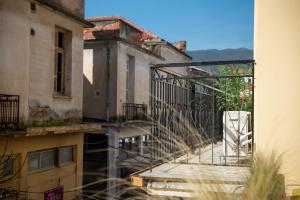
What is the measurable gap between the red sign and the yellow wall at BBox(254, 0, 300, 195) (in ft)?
29.8

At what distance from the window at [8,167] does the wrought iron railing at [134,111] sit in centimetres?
784

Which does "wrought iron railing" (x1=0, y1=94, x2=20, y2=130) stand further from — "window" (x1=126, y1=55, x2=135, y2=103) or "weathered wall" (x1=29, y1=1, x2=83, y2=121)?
"window" (x1=126, y1=55, x2=135, y2=103)

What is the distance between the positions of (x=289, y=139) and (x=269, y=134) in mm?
181

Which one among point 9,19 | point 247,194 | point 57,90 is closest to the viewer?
point 247,194

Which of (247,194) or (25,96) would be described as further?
(25,96)

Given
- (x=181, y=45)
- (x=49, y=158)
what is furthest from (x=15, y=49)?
(x=181, y=45)

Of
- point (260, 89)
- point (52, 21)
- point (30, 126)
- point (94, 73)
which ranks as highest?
point (52, 21)

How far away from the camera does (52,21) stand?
40.1 ft

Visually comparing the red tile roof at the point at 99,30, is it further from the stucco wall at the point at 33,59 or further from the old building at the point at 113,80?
the stucco wall at the point at 33,59

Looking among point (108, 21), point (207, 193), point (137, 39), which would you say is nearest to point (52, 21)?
point (108, 21)

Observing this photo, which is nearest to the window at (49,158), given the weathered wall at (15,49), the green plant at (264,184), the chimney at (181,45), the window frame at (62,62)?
the weathered wall at (15,49)

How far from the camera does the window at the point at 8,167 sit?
9.97 meters

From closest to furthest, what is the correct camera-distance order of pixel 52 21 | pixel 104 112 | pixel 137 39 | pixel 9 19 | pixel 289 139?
pixel 289 139 → pixel 9 19 → pixel 52 21 → pixel 104 112 → pixel 137 39

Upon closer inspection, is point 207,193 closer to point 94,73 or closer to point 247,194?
point 247,194
